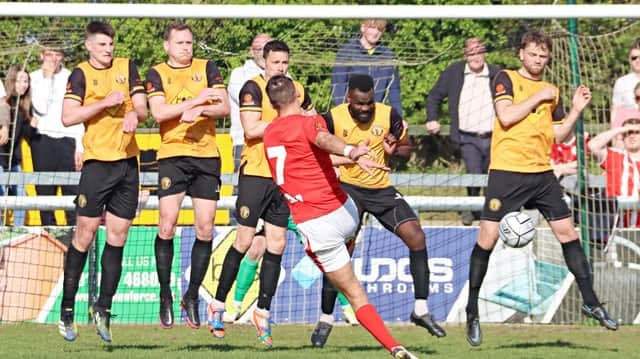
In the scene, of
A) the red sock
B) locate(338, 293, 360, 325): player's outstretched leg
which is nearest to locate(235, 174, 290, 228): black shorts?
locate(338, 293, 360, 325): player's outstretched leg

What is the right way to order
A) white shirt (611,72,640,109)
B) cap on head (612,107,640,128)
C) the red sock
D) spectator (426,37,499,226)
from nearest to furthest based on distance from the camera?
the red sock < cap on head (612,107,640,128) < white shirt (611,72,640,109) < spectator (426,37,499,226)

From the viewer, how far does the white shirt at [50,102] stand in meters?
14.1

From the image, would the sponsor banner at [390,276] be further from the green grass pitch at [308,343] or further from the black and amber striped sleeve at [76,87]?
the black and amber striped sleeve at [76,87]

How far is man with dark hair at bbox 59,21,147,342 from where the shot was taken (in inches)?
413

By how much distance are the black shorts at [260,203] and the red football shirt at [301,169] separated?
6.59 feet

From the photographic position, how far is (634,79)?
14.0m

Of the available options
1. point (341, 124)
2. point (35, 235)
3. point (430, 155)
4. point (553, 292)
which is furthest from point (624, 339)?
point (35, 235)

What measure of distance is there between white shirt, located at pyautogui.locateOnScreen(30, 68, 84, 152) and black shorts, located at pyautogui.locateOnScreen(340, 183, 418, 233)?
15.2 feet

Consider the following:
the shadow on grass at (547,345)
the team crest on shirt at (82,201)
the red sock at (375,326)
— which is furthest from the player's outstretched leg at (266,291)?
the shadow on grass at (547,345)

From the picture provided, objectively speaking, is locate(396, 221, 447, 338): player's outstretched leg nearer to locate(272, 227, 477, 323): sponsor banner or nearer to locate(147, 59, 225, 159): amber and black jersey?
locate(147, 59, 225, 159): amber and black jersey

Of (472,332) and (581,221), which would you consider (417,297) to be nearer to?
(472,332)

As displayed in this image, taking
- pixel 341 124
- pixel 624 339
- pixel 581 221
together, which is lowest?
pixel 624 339

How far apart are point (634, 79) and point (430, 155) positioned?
2.87m

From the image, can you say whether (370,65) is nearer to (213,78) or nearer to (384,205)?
(213,78)
